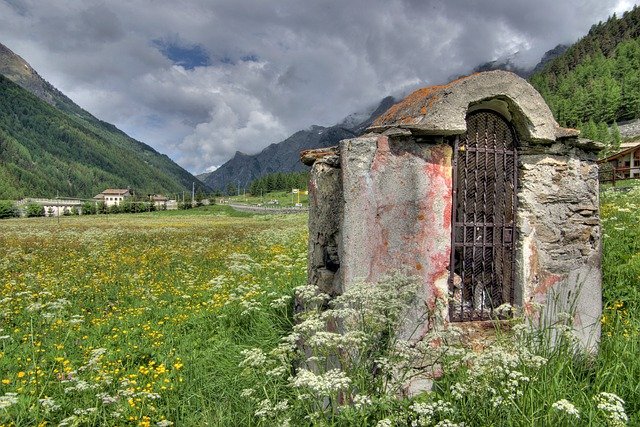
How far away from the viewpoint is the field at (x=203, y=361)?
2.86 metres

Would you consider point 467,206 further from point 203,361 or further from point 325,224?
point 203,361

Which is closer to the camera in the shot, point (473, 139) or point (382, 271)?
point (382, 271)

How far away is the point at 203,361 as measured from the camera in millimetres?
5516

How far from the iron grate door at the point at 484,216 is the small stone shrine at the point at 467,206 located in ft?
0.04

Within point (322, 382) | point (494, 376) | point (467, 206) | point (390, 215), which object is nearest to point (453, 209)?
point (467, 206)

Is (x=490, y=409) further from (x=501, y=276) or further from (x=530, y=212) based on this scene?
(x=530, y=212)

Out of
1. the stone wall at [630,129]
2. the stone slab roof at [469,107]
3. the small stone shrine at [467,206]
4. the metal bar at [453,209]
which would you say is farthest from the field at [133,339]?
the stone wall at [630,129]

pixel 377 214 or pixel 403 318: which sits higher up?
pixel 377 214

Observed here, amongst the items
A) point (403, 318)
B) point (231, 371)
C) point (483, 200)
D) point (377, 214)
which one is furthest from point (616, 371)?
point (231, 371)

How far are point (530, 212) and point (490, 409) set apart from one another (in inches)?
106

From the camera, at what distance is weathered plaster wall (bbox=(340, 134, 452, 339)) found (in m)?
4.15

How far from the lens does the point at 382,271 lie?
13.6 ft

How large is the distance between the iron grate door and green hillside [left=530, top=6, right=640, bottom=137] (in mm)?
80976

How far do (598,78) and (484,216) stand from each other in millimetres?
129538
